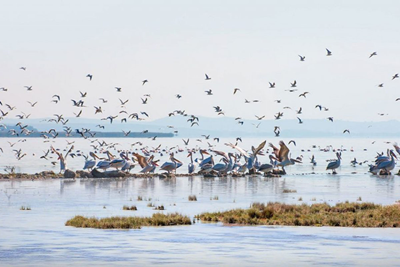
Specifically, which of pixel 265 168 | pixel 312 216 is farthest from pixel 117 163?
pixel 312 216

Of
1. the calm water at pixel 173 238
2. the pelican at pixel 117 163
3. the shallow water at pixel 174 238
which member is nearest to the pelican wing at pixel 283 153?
the pelican at pixel 117 163

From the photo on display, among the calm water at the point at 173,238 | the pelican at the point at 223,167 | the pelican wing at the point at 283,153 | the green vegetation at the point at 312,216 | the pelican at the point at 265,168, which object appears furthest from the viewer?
the pelican at the point at 265,168

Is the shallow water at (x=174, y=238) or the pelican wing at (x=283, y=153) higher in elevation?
the pelican wing at (x=283, y=153)

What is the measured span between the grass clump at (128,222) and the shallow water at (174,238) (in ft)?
1.44

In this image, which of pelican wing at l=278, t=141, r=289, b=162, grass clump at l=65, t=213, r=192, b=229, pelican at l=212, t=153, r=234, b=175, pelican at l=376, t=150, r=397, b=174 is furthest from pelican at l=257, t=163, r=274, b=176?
grass clump at l=65, t=213, r=192, b=229

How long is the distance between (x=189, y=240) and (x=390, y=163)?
30.8 m

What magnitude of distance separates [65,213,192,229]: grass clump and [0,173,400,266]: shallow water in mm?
438

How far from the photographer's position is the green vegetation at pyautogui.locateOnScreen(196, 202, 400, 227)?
24156 mm

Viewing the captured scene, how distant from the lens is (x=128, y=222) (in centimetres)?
2394

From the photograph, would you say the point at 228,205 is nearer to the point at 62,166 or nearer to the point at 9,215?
the point at 9,215

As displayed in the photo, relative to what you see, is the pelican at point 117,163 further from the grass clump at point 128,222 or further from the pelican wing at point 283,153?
the grass clump at point 128,222

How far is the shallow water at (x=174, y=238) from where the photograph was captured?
18422mm

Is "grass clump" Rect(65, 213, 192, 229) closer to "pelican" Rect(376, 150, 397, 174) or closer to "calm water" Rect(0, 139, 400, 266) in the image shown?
"calm water" Rect(0, 139, 400, 266)

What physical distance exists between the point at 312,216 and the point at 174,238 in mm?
5411
